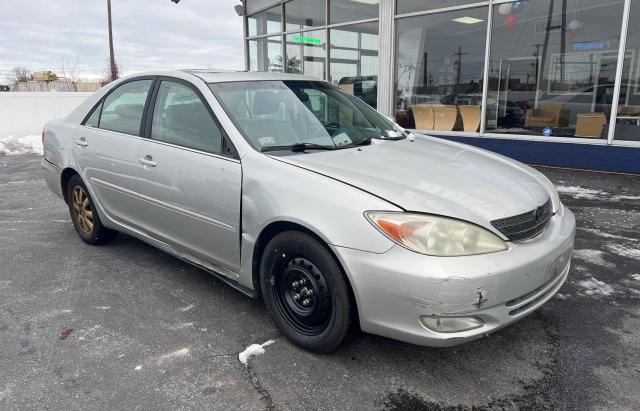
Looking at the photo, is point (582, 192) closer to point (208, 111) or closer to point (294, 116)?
point (294, 116)

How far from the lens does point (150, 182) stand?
3535 mm

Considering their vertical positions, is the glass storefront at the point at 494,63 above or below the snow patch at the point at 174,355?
above

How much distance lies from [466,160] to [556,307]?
1182 millimetres

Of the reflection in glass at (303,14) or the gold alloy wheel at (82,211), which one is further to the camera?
the reflection in glass at (303,14)

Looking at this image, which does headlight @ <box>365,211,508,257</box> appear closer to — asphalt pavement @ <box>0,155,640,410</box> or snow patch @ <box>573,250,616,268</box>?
asphalt pavement @ <box>0,155,640,410</box>

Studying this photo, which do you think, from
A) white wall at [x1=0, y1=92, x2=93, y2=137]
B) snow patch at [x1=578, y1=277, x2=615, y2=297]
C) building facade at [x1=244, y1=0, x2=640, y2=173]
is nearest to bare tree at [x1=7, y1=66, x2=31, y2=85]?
white wall at [x1=0, y1=92, x2=93, y2=137]

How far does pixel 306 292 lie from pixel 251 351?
50 centimetres

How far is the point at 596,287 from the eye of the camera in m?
3.61

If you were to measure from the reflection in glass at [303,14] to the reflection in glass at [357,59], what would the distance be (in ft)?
2.06

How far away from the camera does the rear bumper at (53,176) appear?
470 cm

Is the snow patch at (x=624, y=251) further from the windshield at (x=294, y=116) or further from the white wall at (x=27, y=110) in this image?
the white wall at (x=27, y=110)

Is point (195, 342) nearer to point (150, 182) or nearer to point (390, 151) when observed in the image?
point (150, 182)

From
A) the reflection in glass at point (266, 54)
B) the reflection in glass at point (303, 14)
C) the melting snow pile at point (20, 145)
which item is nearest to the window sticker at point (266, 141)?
the reflection in glass at point (303, 14)

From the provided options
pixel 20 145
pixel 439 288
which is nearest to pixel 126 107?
pixel 439 288
